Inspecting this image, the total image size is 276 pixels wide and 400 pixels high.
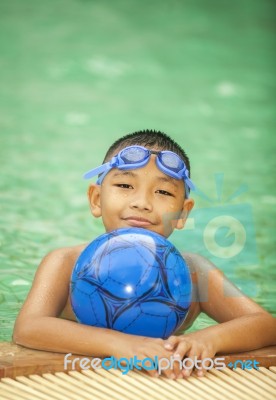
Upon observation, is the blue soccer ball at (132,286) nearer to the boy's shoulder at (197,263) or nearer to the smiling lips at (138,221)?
the smiling lips at (138,221)

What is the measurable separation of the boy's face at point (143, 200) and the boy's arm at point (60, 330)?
1.04 ft

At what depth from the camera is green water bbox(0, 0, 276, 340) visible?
780 centimetres

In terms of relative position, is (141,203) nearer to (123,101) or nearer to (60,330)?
(60,330)

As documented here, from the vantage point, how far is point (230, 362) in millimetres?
3523

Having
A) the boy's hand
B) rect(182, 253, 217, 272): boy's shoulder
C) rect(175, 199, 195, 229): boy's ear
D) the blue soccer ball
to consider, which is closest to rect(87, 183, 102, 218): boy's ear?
rect(175, 199, 195, 229): boy's ear

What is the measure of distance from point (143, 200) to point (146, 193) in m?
0.07

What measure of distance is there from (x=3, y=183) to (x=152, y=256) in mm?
5376

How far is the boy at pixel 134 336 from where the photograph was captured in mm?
3367

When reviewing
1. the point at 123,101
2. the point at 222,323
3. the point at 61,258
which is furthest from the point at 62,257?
the point at 123,101

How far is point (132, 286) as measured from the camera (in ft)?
11.1

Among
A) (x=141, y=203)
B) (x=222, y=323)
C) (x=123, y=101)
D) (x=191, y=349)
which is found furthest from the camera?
(x=123, y=101)

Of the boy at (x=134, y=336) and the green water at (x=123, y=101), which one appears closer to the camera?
the boy at (x=134, y=336)

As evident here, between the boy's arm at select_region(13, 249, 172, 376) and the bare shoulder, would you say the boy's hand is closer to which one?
the boy's arm at select_region(13, 249, 172, 376)

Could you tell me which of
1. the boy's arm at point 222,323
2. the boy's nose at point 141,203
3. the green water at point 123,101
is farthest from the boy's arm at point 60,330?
the green water at point 123,101
